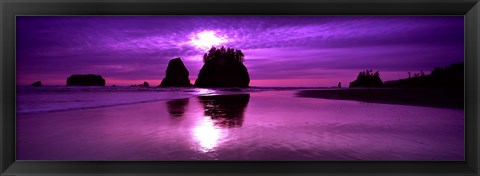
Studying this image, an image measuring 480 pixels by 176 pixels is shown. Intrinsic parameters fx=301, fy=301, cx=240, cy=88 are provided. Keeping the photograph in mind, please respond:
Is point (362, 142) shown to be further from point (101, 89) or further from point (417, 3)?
point (101, 89)

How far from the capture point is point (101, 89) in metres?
6.18

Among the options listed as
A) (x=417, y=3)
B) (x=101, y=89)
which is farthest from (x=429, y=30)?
(x=101, y=89)

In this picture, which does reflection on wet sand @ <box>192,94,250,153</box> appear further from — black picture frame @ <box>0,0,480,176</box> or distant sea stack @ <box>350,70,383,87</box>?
distant sea stack @ <box>350,70,383,87</box>

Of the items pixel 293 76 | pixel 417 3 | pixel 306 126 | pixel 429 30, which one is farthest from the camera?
pixel 293 76

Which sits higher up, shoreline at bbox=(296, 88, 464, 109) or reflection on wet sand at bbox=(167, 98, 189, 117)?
shoreline at bbox=(296, 88, 464, 109)

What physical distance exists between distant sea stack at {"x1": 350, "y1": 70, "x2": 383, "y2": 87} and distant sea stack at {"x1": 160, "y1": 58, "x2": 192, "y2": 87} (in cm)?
298

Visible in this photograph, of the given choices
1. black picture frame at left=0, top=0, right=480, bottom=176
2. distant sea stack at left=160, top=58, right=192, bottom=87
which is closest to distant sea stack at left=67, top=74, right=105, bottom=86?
distant sea stack at left=160, top=58, right=192, bottom=87

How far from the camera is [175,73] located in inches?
275

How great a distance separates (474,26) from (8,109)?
149 inches

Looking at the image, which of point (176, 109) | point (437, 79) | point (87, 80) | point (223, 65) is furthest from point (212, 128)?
point (87, 80)

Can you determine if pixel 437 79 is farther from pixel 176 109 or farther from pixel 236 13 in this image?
pixel 176 109

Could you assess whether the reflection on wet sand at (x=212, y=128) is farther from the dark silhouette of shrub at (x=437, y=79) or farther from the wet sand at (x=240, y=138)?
the dark silhouette of shrub at (x=437, y=79)

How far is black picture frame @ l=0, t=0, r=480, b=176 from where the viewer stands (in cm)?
231

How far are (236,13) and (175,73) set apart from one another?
4842mm
